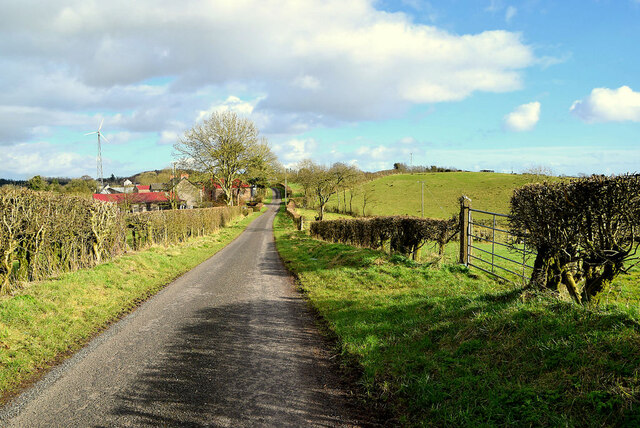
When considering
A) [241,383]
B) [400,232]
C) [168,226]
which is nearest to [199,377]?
[241,383]

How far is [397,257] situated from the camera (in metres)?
11.8

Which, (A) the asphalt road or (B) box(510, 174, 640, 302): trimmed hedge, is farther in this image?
(B) box(510, 174, 640, 302): trimmed hedge

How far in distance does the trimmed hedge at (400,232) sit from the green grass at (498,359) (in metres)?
5.48

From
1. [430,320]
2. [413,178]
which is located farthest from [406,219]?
[413,178]

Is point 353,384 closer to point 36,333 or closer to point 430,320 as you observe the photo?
point 430,320

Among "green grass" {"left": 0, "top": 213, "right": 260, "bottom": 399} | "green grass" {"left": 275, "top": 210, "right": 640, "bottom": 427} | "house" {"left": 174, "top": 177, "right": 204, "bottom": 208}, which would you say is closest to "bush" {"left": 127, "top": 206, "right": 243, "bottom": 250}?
A: "green grass" {"left": 0, "top": 213, "right": 260, "bottom": 399}

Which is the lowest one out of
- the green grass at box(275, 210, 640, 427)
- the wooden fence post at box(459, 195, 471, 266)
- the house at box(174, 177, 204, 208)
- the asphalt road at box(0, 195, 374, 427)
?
the asphalt road at box(0, 195, 374, 427)

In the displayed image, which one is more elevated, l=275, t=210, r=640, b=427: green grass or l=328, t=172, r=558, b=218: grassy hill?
l=328, t=172, r=558, b=218: grassy hill

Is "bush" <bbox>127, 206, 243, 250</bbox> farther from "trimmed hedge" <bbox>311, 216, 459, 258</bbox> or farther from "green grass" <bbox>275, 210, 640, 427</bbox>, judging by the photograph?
"green grass" <bbox>275, 210, 640, 427</bbox>

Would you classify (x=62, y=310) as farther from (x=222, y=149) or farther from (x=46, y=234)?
(x=222, y=149)

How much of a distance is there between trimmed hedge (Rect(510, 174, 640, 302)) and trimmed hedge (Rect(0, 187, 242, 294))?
11404mm

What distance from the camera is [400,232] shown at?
13.6 m

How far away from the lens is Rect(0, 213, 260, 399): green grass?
5.55 metres

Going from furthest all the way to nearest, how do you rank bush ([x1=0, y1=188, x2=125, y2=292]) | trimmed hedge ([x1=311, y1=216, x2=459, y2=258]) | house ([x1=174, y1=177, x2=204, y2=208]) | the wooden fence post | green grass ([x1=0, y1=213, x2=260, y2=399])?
house ([x1=174, y1=177, x2=204, y2=208]) < trimmed hedge ([x1=311, y1=216, x2=459, y2=258]) < the wooden fence post < bush ([x1=0, y1=188, x2=125, y2=292]) < green grass ([x1=0, y1=213, x2=260, y2=399])
